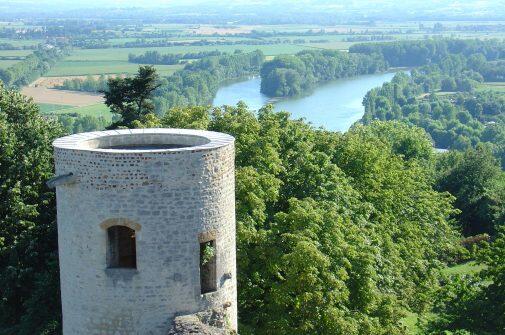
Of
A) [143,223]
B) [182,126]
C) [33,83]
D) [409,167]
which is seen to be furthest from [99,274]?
[33,83]

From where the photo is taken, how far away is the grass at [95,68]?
124500 mm

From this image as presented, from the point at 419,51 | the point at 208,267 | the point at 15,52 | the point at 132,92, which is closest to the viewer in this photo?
the point at 208,267

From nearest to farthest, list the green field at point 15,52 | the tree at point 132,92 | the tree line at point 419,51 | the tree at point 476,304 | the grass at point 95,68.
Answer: the tree at point 476,304, the tree at point 132,92, the grass at point 95,68, the green field at point 15,52, the tree line at point 419,51

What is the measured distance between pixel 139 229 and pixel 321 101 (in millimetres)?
96584

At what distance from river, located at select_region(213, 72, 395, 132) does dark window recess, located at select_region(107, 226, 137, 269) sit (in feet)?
A: 205

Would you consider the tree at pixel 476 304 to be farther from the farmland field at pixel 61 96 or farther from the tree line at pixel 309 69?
the tree line at pixel 309 69

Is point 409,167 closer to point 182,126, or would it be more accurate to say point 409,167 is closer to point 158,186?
point 182,126

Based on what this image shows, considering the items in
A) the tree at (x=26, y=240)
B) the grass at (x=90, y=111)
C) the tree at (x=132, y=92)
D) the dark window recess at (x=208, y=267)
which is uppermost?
the tree at (x=132, y=92)

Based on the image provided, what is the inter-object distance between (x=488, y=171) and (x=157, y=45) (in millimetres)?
159572

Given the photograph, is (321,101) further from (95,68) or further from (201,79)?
(95,68)

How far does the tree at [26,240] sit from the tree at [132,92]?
8104 mm

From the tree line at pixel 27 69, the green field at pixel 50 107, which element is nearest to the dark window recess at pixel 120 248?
the green field at pixel 50 107

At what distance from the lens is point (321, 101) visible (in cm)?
10862

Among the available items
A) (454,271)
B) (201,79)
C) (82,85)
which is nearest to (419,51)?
(201,79)
